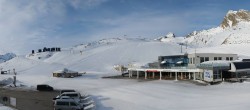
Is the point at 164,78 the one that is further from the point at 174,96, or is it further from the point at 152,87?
the point at 174,96

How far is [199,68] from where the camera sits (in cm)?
6912

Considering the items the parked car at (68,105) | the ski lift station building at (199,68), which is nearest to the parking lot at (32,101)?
the parked car at (68,105)

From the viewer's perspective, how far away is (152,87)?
60.4m

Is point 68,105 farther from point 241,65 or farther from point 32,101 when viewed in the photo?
point 241,65

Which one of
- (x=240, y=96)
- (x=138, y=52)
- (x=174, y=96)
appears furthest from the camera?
(x=138, y=52)

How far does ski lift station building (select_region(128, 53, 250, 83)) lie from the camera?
65.4 m

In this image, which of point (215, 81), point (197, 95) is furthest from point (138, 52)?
point (197, 95)

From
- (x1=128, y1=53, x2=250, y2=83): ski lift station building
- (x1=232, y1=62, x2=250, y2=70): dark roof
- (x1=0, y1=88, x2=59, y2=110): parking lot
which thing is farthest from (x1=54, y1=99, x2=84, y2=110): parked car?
(x1=232, y1=62, x2=250, y2=70): dark roof

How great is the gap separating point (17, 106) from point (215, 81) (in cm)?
3545

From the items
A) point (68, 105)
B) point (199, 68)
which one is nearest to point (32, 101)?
point (68, 105)

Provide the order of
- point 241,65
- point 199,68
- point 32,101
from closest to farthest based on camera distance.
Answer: point 32,101, point 241,65, point 199,68

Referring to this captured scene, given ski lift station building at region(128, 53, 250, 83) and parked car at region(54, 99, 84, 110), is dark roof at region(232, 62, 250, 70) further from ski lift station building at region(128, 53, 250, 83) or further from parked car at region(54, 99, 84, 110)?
parked car at region(54, 99, 84, 110)

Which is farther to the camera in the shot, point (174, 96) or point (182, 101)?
point (174, 96)

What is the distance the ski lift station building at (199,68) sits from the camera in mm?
65438
